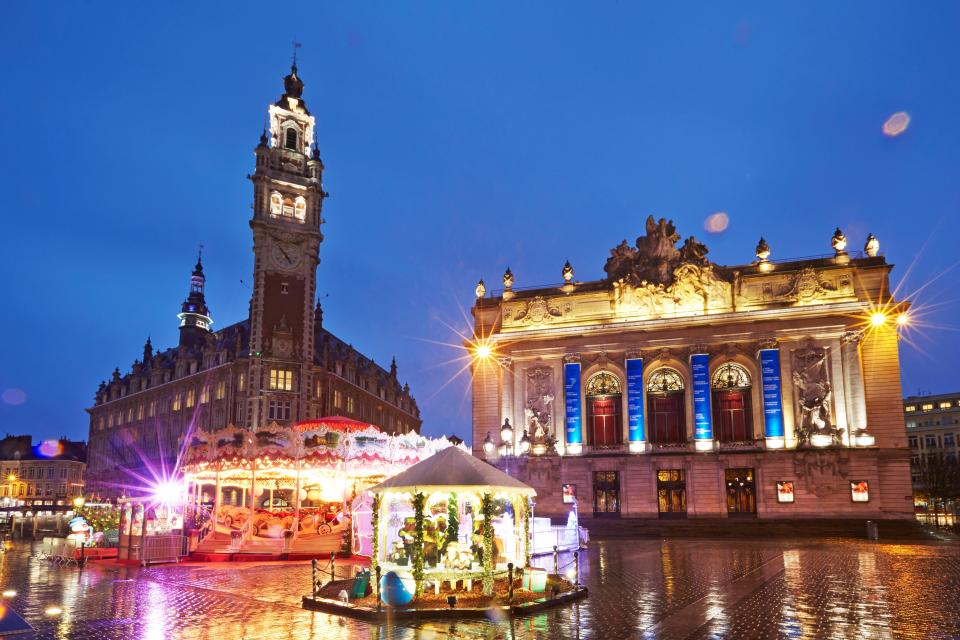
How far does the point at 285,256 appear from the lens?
6300 cm

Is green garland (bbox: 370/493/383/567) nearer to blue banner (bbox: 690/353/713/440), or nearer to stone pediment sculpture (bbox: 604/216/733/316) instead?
blue banner (bbox: 690/353/713/440)

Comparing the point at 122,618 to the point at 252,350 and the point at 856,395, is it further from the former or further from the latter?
the point at 252,350

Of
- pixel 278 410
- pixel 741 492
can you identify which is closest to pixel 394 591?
pixel 741 492

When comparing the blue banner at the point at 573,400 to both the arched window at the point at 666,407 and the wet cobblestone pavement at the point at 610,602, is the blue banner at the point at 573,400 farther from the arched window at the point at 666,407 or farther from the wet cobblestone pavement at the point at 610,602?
the wet cobblestone pavement at the point at 610,602

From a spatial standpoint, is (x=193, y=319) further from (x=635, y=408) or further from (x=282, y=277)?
(x=635, y=408)

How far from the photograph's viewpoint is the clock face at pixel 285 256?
205ft

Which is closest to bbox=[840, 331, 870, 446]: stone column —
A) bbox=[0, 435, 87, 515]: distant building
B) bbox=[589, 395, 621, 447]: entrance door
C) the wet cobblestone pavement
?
bbox=[589, 395, 621, 447]: entrance door

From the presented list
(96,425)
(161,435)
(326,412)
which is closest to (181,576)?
(326,412)

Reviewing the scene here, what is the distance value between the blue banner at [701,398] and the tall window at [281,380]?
31.8m

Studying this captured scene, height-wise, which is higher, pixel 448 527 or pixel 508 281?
pixel 508 281

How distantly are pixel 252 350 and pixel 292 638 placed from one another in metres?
50.3

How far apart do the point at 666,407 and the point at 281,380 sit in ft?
99.7

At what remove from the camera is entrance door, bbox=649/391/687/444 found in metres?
48.2

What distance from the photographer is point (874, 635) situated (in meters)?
12.2
